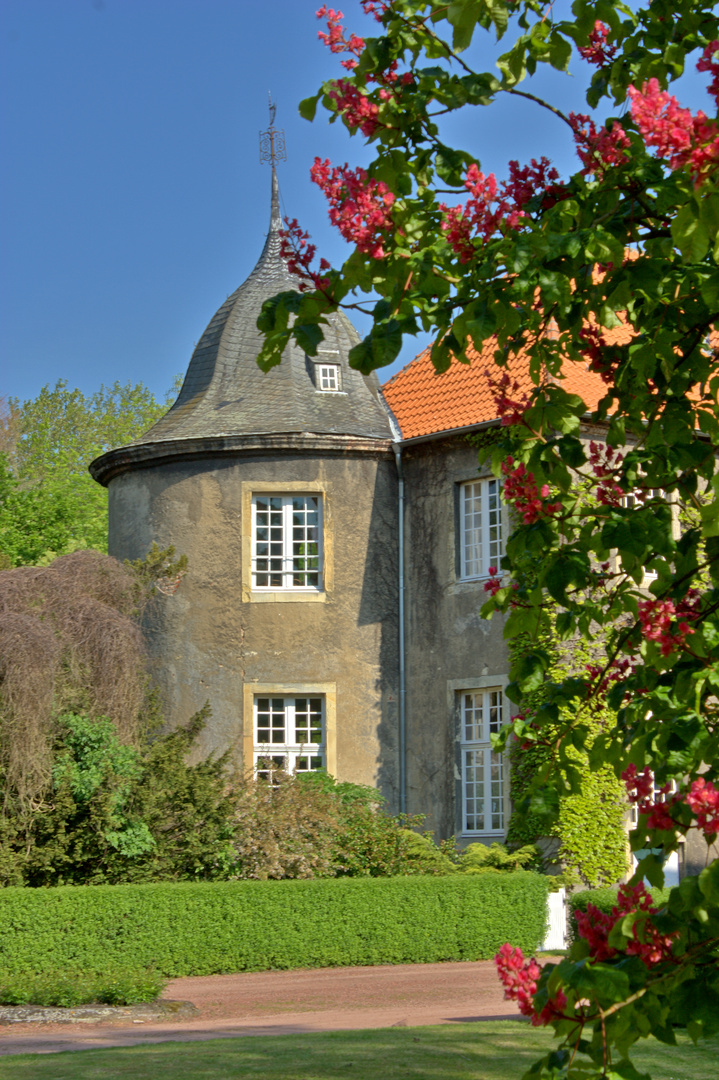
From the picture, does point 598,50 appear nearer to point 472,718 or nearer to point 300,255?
point 300,255

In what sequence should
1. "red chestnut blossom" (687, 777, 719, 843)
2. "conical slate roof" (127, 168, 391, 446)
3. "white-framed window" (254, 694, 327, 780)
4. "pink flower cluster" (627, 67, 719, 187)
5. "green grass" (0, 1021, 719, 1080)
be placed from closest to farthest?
1. "red chestnut blossom" (687, 777, 719, 843)
2. "pink flower cluster" (627, 67, 719, 187)
3. "green grass" (0, 1021, 719, 1080)
4. "white-framed window" (254, 694, 327, 780)
5. "conical slate roof" (127, 168, 391, 446)

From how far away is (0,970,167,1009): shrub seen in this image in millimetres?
11875

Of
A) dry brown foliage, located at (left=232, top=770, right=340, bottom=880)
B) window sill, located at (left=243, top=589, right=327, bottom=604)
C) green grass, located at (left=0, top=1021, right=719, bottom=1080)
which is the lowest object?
green grass, located at (left=0, top=1021, right=719, bottom=1080)

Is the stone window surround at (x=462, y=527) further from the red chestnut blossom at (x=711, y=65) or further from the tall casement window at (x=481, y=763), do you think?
the red chestnut blossom at (x=711, y=65)

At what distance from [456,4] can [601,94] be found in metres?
2.45

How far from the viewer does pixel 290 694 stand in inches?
757

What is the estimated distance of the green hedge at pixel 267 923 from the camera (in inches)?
519

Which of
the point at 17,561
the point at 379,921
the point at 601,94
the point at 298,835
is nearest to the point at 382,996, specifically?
the point at 379,921

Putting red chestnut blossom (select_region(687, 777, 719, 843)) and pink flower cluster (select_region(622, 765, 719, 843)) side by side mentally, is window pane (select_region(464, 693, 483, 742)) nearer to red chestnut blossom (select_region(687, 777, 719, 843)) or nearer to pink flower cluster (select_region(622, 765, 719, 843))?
pink flower cluster (select_region(622, 765, 719, 843))

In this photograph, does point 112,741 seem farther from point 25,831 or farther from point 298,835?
point 298,835

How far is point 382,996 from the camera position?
12500 millimetres

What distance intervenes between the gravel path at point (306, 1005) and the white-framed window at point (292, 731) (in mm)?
4908

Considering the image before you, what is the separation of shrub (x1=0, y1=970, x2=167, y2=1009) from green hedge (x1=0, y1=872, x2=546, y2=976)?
62 cm

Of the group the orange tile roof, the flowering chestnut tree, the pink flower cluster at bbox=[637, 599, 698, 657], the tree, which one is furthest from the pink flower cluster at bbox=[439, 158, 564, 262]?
the tree
